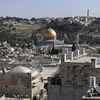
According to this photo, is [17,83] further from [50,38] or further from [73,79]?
[50,38]

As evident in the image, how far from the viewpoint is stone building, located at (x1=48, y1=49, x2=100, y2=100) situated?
415 inches

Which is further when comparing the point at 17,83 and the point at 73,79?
the point at 17,83

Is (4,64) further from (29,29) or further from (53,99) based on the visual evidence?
(29,29)

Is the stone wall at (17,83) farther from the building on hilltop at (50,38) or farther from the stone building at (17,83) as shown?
the building on hilltop at (50,38)

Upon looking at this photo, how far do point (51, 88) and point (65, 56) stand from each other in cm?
103

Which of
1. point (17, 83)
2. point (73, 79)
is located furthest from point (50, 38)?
point (73, 79)

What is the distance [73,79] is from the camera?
35.3 feet

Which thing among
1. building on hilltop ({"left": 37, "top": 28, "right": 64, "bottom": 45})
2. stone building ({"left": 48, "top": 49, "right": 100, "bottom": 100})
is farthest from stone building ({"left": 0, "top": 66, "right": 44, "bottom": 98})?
building on hilltop ({"left": 37, "top": 28, "right": 64, "bottom": 45})

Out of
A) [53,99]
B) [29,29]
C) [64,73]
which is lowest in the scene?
[29,29]

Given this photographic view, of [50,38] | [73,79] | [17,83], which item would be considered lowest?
[50,38]

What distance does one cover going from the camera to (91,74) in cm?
1054

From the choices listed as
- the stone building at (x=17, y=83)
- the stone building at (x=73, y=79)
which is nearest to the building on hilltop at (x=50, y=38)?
the stone building at (x=17, y=83)

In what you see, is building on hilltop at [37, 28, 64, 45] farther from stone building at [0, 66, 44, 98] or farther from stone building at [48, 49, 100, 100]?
stone building at [48, 49, 100, 100]

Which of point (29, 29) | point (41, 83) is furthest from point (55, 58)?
point (29, 29)
